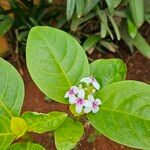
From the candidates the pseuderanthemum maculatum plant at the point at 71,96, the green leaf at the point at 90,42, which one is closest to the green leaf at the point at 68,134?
the pseuderanthemum maculatum plant at the point at 71,96

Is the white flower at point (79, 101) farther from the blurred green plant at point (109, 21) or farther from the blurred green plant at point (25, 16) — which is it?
the blurred green plant at point (25, 16)

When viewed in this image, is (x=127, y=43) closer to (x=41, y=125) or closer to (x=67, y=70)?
(x=67, y=70)

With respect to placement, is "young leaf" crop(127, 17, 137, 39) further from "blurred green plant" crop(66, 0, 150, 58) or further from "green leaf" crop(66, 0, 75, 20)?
"green leaf" crop(66, 0, 75, 20)

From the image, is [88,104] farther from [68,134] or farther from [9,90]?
[9,90]

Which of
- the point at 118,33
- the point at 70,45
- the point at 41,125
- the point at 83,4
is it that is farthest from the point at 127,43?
the point at 41,125

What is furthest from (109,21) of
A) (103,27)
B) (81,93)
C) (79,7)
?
(81,93)

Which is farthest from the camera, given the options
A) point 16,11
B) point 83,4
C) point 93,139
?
point 16,11
